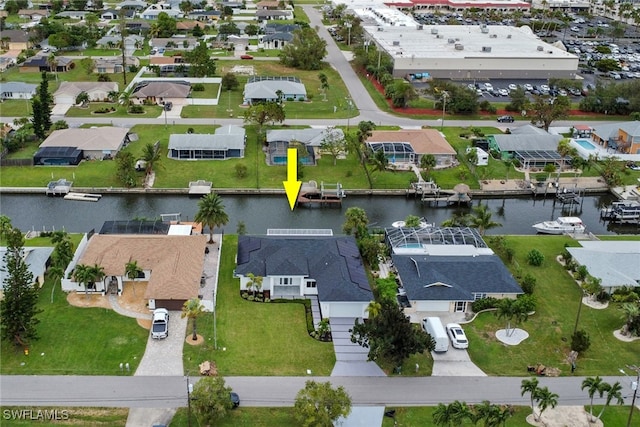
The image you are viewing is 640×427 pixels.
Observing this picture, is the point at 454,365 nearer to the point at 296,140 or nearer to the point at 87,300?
the point at 87,300

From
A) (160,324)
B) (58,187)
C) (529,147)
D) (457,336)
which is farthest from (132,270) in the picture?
(529,147)

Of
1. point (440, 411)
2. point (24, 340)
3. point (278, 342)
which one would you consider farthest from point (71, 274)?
point (440, 411)

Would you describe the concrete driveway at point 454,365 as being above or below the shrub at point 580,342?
below

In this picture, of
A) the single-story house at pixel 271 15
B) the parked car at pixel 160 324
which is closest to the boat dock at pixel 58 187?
the parked car at pixel 160 324

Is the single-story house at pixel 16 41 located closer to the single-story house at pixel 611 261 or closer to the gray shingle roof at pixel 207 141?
the gray shingle roof at pixel 207 141

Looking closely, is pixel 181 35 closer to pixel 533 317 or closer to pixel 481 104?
pixel 481 104
